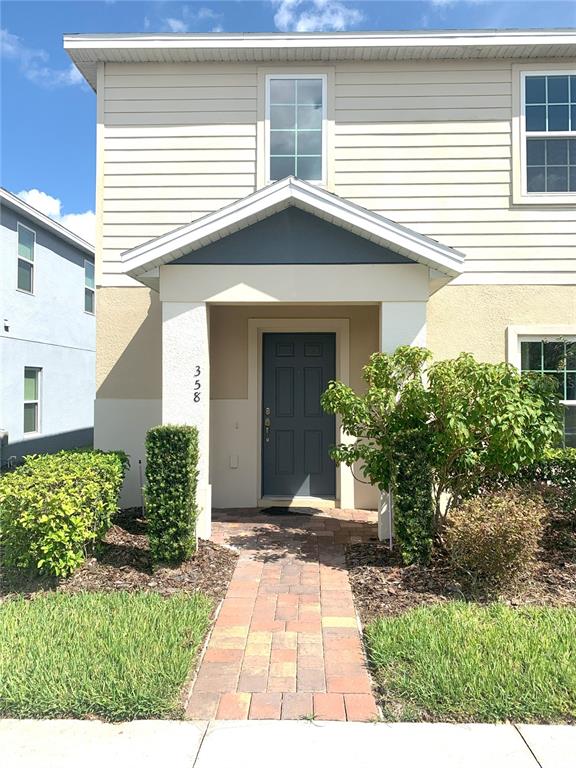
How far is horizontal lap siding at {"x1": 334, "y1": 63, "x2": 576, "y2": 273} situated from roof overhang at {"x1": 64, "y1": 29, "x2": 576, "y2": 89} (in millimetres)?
208

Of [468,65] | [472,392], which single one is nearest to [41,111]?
[468,65]

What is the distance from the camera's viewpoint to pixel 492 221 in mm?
7238

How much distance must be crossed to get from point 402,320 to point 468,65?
427cm

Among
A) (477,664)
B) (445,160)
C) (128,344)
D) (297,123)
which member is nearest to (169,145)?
(297,123)

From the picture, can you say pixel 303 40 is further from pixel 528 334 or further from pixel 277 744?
pixel 277 744

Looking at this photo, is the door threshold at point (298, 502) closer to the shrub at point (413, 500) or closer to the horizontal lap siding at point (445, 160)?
the shrub at point (413, 500)

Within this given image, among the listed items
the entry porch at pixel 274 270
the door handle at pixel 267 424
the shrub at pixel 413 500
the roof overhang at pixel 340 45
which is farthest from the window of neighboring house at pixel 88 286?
the shrub at pixel 413 500

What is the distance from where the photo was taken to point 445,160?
7.33 meters

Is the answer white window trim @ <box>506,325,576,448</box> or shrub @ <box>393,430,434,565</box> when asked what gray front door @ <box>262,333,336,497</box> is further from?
shrub @ <box>393,430,434,565</box>

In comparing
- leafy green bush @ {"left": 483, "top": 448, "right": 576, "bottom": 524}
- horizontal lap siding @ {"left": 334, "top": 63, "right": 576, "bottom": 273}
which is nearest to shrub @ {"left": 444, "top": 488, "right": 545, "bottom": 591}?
leafy green bush @ {"left": 483, "top": 448, "right": 576, "bottom": 524}

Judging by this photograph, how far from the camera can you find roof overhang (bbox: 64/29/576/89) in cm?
698

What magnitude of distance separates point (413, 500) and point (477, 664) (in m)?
1.94

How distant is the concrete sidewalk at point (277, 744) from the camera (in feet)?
8.27

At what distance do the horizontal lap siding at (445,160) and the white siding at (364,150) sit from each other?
0.01 m
